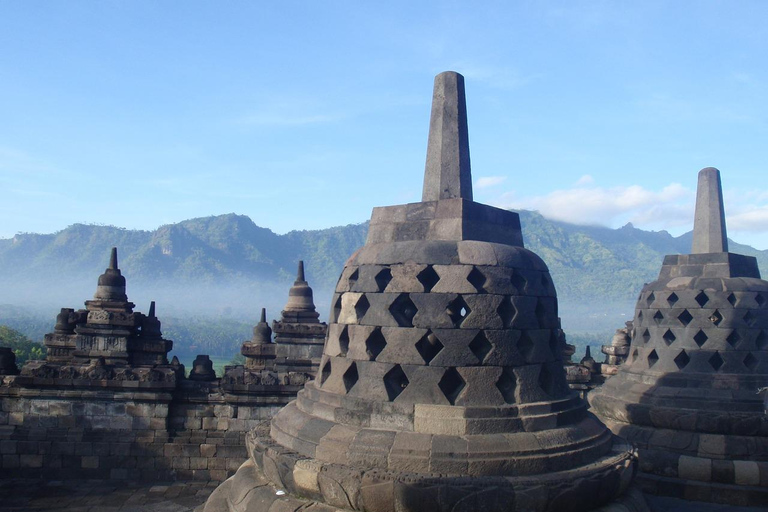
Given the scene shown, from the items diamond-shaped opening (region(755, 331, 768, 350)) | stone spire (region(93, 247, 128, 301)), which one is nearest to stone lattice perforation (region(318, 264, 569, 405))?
diamond-shaped opening (region(755, 331, 768, 350))

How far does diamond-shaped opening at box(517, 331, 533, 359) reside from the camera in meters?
4.55

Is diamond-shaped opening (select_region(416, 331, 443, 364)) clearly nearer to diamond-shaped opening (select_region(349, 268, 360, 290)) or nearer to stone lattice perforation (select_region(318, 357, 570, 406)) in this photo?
stone lattice perforation (select_region(318, 357, 570, 406))

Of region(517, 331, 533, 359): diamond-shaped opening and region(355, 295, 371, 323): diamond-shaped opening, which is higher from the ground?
region(355, 295, 371, 323): diamond-shaped opening

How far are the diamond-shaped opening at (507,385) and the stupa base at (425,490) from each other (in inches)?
23.1

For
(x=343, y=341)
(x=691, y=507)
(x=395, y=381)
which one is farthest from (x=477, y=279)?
(x=691, y=507)

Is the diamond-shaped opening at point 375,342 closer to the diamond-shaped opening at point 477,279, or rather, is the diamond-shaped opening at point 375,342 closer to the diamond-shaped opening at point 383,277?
the diamond-shaped opening at point 383,277

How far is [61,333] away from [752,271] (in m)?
13.1

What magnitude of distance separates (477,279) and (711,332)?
5084 mm

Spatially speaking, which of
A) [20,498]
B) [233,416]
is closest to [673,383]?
[233,416]

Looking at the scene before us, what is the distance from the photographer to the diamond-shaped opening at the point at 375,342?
463cm

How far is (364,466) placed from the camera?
13.3ft

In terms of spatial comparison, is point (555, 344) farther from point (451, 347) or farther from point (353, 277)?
point (353, 277)

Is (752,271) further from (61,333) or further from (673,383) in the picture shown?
(61,333)

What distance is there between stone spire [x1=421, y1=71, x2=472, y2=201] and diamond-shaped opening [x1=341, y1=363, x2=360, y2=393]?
1.53 meters
